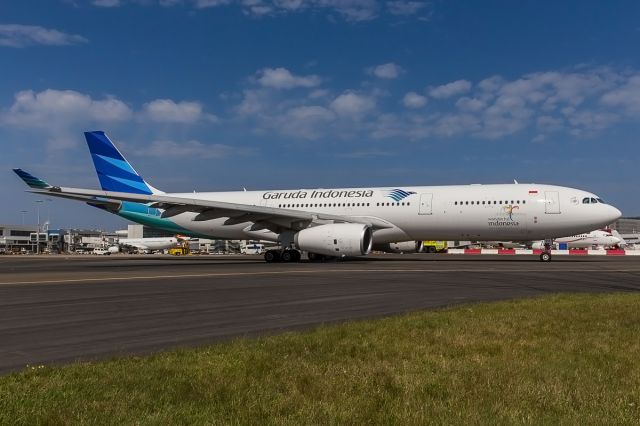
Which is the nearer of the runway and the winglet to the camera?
the runway

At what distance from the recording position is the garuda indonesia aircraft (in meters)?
26.2

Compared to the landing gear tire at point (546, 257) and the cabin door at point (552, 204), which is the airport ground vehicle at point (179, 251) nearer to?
the landing gear tire at point (546, 257)

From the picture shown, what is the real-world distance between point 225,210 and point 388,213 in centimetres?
832

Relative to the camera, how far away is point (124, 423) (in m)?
3.60

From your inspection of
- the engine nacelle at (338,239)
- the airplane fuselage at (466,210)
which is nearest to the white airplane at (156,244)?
the airplane fuselage at (466,210)

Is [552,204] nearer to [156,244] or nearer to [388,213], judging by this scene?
[388,213]

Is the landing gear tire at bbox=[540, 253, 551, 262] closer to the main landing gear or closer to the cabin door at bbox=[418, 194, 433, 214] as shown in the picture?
the cabin door at bbox=[418, 194, 433, 214]

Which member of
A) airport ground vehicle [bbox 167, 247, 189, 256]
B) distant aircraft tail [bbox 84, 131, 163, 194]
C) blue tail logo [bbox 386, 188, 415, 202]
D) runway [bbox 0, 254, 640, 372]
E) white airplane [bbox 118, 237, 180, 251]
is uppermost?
distant aircraft tail [bbox 84, 131, 163, 194]

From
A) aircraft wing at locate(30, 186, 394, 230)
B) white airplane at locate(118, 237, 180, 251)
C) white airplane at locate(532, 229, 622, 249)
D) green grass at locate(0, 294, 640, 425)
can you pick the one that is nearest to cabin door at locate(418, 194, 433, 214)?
aircraft wing at locate(30, 186, 394, 230)

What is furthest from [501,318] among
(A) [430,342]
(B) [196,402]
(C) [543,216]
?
(C) [543,216]

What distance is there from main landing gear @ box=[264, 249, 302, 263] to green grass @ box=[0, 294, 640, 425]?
2251 centimetres

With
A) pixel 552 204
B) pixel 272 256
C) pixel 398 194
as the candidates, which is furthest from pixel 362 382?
pixel 272 256

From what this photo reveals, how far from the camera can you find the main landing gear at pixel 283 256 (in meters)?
29.6

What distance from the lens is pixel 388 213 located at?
28906mm
